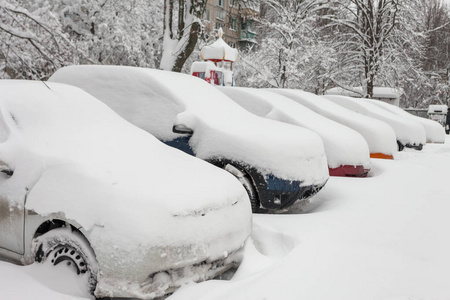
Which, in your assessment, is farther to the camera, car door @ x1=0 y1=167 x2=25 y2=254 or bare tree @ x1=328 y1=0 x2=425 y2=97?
bare tree @ x1=328 y1=0 x2=425 y2=97

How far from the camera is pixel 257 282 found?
274 centimetres

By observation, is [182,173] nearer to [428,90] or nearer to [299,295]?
[299,295]

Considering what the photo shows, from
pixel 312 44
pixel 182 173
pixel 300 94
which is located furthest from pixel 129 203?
pixel 312 44

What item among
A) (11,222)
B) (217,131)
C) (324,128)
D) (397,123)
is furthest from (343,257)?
(397,123)

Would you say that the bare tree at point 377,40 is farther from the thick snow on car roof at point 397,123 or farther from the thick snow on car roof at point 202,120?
the thick snow on car roof at point 202,120

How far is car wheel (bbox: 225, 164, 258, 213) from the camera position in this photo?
14.6ft

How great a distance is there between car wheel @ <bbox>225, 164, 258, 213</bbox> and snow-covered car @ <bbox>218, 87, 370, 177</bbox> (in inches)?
90.9

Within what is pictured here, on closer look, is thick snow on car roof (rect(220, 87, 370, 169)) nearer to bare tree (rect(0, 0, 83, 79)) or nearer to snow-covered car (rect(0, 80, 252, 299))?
bare tree (rect(0, 0, 83, 79))

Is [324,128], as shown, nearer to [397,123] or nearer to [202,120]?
[202,120]

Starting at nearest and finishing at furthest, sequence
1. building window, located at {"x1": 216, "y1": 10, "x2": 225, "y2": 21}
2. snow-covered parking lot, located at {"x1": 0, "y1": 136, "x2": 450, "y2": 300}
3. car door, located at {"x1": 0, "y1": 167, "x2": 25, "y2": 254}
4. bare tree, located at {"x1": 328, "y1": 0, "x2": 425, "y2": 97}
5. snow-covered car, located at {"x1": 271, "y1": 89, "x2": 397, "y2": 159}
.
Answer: snow-covered parking lot, located at {"x1": 0, "y1": 136, "x2": 450, "y2": 300} → car door, located at {"x1": 0, "y1": 167, "x2": 25, "y2": 254} → snow-covered car, located at {"x1": 271, "y1": 89, "x2": 397, "y2": 159} → bare tree, located at {"x1": 328, "y1": 0, "x2": 425, "y2": 97} → building window, located at {"x1": 216, "y1": 10, "x2": 225, "y2": 21}

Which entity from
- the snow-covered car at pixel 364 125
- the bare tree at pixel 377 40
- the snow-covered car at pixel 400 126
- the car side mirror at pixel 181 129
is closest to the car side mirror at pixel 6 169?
the car side mirror at pixel 181 129

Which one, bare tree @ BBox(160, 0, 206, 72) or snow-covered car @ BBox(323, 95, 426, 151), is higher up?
bare tree @ BBox(160, 0, 206, 72)

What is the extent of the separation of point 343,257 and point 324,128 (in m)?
3.94

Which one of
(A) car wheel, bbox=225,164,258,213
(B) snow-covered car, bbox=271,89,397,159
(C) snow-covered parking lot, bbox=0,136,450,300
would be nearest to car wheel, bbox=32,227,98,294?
(C) snow-covered parking lot, bbox=0,136,450,300
